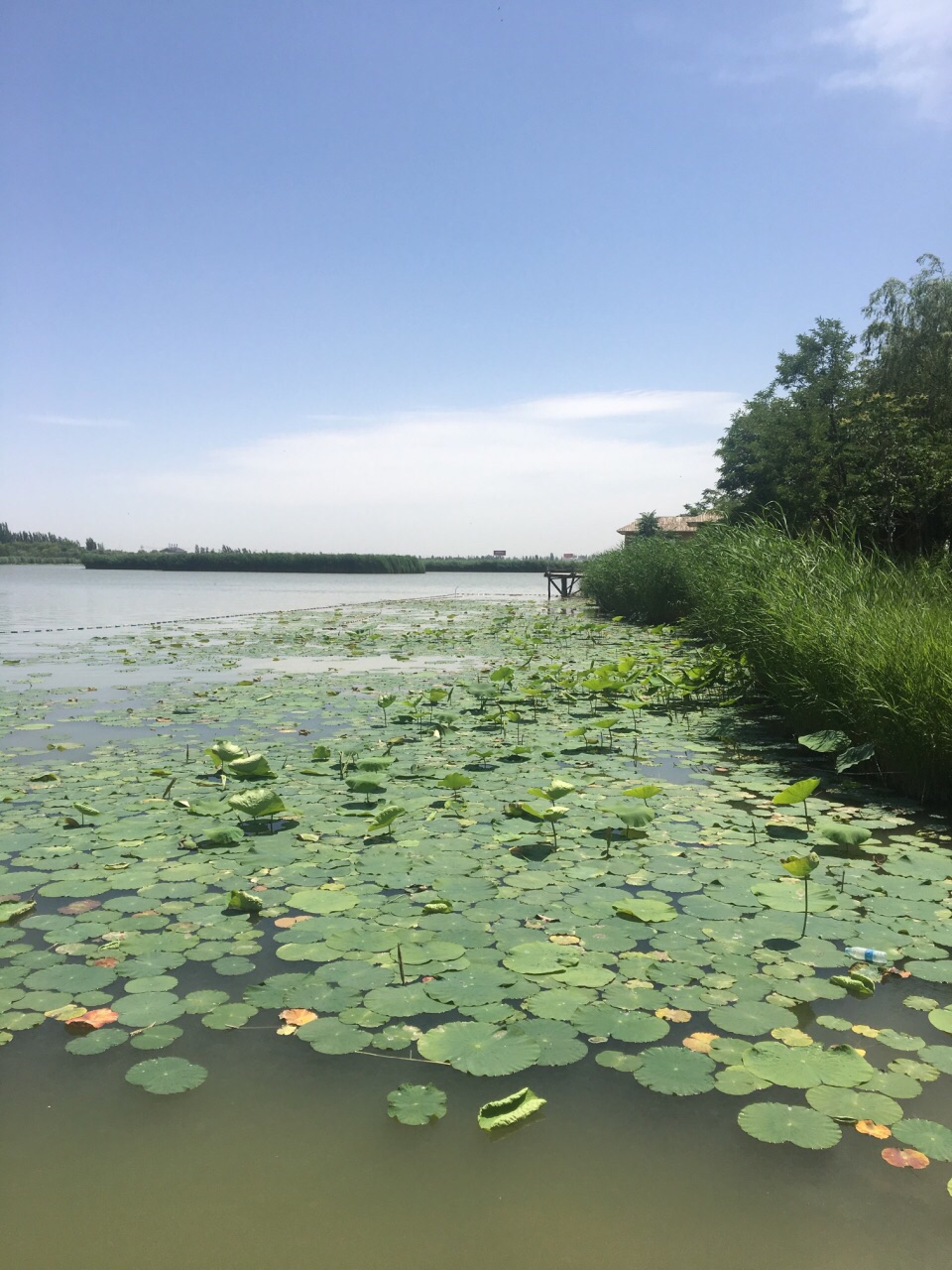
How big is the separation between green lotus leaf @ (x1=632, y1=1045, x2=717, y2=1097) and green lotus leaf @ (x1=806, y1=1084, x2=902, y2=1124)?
21 centimetres

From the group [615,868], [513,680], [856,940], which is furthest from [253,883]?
[513,680]

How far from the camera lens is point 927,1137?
1.66 metres

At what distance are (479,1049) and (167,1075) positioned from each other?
68 cm

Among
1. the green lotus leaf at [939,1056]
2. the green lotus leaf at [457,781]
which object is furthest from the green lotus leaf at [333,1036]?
the green lotus leaf at [457,781]

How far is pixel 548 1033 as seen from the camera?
2031 millimetres

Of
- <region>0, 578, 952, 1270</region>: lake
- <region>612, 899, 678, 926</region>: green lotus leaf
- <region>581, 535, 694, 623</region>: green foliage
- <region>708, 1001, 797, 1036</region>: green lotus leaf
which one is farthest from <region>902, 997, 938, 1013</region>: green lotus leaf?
<region>581, 535, 694, 623</region>: green foliage

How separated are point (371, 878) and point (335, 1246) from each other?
1.63m

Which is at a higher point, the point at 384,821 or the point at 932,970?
the point at 384,821

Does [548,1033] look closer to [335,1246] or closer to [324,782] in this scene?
[335,1246]

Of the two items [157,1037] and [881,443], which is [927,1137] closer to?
[157,1037]

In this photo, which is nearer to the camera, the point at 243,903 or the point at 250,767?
the point at 243,903

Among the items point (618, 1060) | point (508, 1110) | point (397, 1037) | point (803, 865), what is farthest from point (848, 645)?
point (508, 1110)

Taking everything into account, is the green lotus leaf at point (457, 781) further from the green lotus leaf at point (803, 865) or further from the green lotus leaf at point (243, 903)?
the green lotus leaf at point (803, 865)

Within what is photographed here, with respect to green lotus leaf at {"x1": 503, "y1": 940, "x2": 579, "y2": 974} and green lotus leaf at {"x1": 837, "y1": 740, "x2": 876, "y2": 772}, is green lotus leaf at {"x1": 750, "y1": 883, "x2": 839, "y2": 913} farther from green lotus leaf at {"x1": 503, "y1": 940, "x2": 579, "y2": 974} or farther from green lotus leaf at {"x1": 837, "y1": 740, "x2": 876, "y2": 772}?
green lotus leaf at {"x1": 837, "y1": 740, "x2": 876, "y2": 772}
